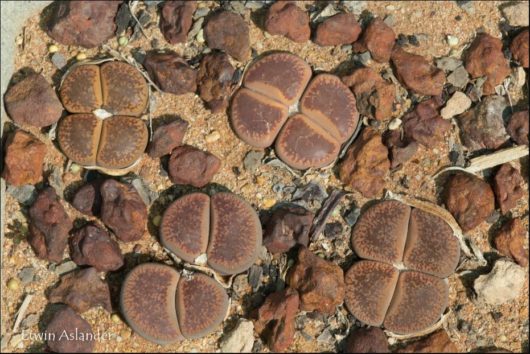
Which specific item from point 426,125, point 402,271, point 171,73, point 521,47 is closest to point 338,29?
point 426,125

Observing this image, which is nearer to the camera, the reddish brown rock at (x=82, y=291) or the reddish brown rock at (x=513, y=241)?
the reddish brown rock at (x=82, y=291)

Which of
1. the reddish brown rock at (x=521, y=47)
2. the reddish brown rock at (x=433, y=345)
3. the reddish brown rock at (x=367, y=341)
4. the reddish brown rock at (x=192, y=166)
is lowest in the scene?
the reddish brown rock at (x=433, y=345)

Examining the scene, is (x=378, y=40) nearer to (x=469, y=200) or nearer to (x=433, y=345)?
(x=469, y=200)

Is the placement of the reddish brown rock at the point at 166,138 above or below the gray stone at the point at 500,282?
above

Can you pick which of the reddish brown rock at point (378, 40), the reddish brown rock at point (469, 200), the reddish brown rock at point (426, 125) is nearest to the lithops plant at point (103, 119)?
the reddish brown rock at point (378, 40)

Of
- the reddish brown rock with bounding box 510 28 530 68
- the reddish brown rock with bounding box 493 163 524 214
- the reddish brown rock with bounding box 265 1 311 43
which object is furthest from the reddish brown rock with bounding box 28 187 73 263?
the reddish brown rock with bounding box 510 28 530 68

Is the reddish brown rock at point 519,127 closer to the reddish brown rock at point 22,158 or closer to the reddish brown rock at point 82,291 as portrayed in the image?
the reddish brown rock at point 82,291
